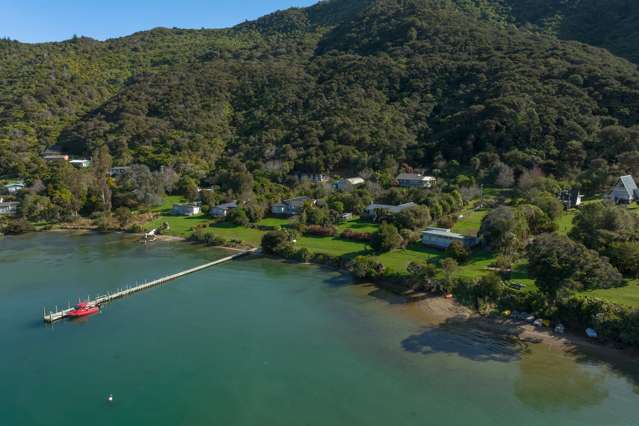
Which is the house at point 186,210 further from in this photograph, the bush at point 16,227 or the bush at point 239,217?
the bush at point 16,227

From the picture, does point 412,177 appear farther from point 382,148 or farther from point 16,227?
point 16,227

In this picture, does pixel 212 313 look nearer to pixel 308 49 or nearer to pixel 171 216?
pixel 171 216

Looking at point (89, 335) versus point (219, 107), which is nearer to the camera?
point (89, 335)

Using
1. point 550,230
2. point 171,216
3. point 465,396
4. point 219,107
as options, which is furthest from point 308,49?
point 465,396

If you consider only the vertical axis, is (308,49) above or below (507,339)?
above

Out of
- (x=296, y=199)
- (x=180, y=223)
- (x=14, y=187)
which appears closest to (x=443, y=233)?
(x=296, y=199)

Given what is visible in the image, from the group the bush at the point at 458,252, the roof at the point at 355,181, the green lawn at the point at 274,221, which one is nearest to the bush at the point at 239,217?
the green lawn at the point at 274,221
